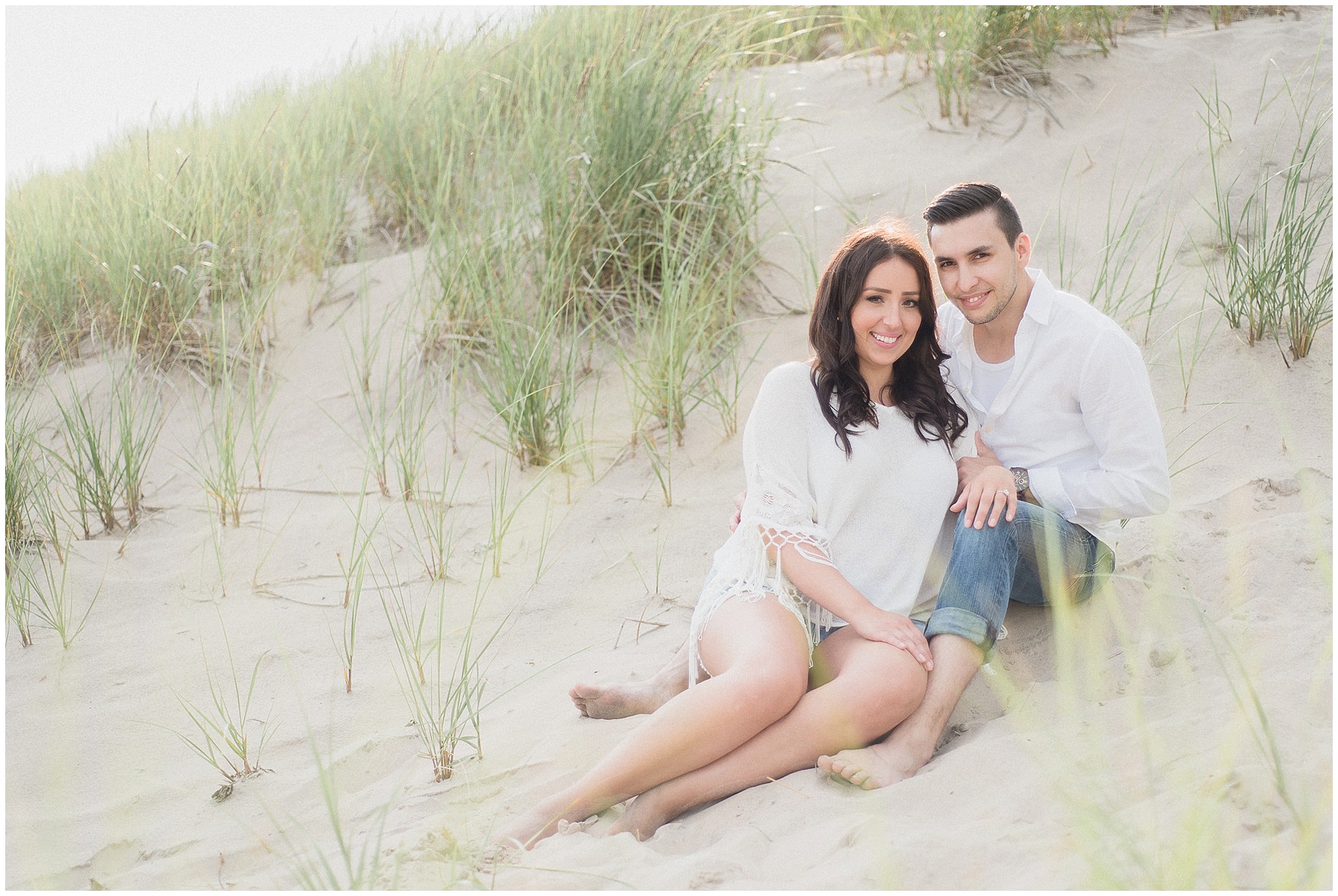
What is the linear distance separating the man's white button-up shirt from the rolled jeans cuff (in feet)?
1.16

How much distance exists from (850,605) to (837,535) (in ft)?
0.62

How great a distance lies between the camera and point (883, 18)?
5.69m

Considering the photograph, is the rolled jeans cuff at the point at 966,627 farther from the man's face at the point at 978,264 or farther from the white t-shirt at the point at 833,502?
the man's face at the point at 978,264

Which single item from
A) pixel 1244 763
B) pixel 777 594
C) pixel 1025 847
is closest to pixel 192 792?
pixel 777 594

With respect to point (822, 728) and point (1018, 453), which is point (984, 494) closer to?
point (1018, 453)

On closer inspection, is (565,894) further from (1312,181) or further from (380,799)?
(1312,181)

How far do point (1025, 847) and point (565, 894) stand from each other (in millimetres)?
773

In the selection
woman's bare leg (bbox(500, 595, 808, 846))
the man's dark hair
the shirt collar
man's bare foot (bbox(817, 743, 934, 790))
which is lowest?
man's bare foot (bbox(817, 743, 934, 790))

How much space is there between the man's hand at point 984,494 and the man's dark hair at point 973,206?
1.82 feet

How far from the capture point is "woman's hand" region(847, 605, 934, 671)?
2143mm

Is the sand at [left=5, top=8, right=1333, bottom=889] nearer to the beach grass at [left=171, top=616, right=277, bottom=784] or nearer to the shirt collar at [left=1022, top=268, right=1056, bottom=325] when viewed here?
the beach grass at [left=171, top=616, right=277, bottom=784]

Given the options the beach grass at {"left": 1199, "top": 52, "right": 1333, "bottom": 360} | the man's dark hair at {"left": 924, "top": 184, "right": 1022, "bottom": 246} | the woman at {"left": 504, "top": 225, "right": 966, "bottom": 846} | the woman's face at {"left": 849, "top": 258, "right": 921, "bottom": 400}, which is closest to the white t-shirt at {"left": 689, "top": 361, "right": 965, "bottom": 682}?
the woman at {"left": 504, "top": 225, "right": 966, "bottom": 846}

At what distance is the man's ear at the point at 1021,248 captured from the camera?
95.7 inches

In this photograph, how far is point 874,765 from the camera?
2.02m
